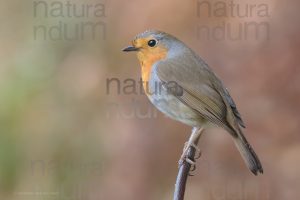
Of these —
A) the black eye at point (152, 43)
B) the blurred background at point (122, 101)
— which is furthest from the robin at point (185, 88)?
the blurred background at point (122, 101)

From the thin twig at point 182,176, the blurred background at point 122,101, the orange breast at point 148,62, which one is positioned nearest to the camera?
the thin twig at point 182,176

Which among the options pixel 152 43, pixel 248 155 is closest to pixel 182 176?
pixel 248 155

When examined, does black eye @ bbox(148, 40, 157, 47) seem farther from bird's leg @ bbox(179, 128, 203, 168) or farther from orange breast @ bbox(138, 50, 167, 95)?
bird's leg @ bbox(179, 128, 203, 168)

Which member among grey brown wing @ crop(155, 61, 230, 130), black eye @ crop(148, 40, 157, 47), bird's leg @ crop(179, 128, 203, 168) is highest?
black eye @ crop(148, 40, 157, 47)

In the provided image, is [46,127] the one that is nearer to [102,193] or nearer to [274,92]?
[102,193]

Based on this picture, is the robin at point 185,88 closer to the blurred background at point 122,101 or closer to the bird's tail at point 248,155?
the bird's tail at point 248,155

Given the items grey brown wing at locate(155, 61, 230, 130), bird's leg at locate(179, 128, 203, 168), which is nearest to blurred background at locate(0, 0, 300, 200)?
grey brown wing at locate(155, 61, 230, 130)

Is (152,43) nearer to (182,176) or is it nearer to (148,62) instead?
(148,62)
